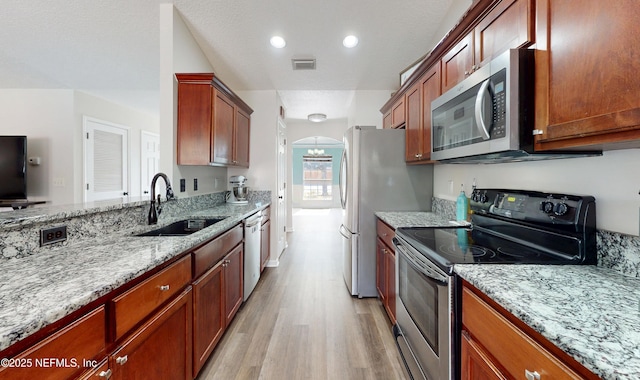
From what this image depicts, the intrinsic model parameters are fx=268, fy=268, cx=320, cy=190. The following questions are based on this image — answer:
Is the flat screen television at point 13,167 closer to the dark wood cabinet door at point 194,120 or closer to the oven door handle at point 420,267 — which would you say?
the dark wood cabinet door at point 194,120

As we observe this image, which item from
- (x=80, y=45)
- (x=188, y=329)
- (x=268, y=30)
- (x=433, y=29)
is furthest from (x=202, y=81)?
(x=433, y=29)

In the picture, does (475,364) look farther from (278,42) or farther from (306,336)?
(278,42)

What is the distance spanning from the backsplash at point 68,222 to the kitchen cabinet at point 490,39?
7.29 feet

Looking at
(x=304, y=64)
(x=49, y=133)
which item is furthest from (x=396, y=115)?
(x=49, y=133)

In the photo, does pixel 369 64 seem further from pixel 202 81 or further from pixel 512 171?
pixel 512 171

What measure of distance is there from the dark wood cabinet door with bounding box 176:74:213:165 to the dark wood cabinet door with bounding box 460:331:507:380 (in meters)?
2.28

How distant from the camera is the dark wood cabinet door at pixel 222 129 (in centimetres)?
250

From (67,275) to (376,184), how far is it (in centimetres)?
229

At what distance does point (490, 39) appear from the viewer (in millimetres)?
1388

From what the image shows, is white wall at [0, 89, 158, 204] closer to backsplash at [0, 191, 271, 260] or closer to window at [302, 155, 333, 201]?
backsplash at [0, 191, 271, 260]

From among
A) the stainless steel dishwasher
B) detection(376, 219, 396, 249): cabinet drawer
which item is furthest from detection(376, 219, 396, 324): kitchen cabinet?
the stainless steel dishwasher

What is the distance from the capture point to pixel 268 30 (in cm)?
253

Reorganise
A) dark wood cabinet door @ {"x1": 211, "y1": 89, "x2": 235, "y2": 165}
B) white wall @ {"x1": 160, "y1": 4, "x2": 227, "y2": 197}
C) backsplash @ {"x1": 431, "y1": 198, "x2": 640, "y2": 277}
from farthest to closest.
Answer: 1. dark wood cabinet door @ {"x1": 211, "y1": 89, "x2": 235, "y2": 165}
2. white wall @ {"x1": 160, "y1": 4, "x2": 227, "y2": 197}
3. backsplash @ {"x1": 431, "y1": 198, "x2": 640, "y2": 277}

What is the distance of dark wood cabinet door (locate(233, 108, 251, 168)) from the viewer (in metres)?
3.15
